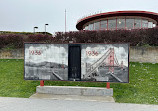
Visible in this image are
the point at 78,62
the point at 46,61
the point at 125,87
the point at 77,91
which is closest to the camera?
the point at 77,91

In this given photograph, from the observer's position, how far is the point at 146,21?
66.1 ft

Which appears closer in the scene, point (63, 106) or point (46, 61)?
point (63, 106)

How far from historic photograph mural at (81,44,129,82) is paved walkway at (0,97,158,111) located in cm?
133

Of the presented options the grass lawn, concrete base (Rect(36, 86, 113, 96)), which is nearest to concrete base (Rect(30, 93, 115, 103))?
concrete base (Rect(36, 86, 113, 96))

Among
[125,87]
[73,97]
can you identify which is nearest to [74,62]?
[73,97]

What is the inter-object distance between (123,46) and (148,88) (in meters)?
2.62

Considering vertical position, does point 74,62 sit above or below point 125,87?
above

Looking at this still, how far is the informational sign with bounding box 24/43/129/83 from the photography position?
5832 mm

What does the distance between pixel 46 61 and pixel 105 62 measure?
3.01m

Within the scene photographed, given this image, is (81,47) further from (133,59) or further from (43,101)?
(133,59)

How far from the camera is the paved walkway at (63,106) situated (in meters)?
4.41

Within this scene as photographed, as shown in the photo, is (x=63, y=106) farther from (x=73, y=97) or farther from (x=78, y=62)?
(x=78, y=62)

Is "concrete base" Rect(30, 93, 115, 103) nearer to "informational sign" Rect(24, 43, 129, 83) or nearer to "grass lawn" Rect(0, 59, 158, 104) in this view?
"grass lawn" Rect(0, 59, 158, 104)

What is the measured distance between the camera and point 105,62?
592cm
